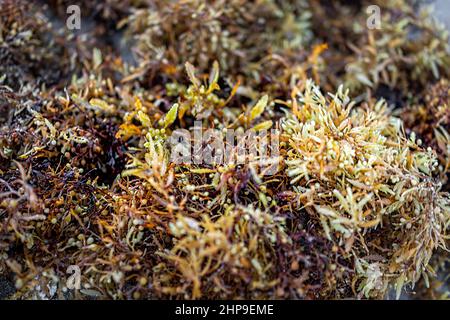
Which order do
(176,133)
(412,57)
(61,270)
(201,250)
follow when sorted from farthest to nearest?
(412,57), (176,133), (61,270), (201,250)

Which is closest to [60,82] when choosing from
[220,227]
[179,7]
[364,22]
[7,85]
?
[7,85]

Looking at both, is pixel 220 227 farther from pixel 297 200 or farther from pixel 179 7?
pixel 179 7

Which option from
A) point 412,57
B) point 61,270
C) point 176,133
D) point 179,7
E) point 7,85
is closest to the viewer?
point 61,270

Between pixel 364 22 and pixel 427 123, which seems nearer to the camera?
pixel 427 123

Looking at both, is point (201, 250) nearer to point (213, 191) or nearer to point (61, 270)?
point (213, 191)

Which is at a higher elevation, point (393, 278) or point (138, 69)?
point (138, 69)

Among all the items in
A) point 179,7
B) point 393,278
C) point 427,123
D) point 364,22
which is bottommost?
point 393,278
